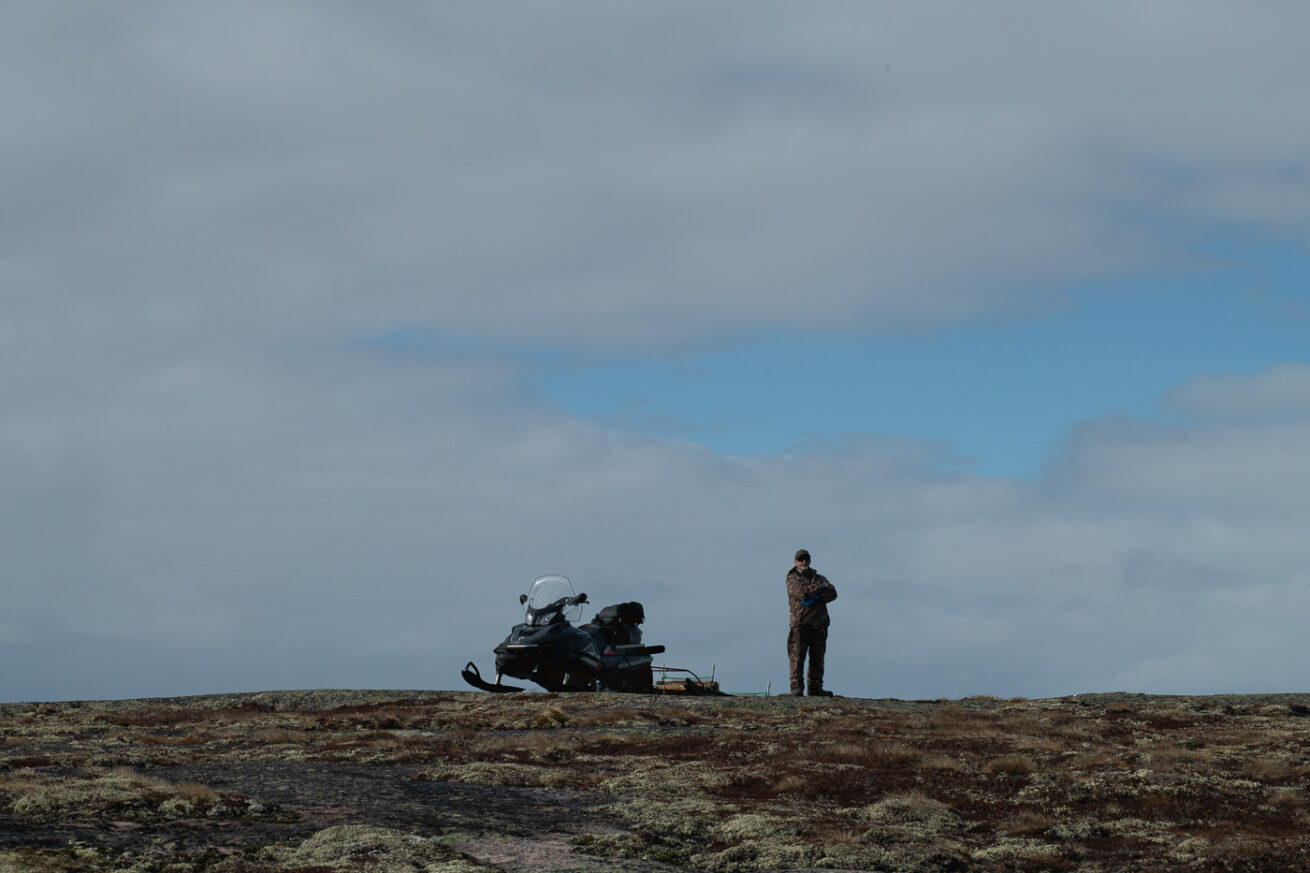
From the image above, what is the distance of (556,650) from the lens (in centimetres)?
2630

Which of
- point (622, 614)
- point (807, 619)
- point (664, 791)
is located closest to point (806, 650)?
point (807, 619)

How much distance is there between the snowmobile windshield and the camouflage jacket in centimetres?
445

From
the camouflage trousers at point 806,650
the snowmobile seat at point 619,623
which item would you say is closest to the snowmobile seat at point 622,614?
the snowmobile seat at point 619,623

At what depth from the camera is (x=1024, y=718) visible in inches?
786

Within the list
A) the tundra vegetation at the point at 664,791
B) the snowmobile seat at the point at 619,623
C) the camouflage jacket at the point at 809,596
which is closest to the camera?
the tundra vegetation at the point at 664,791

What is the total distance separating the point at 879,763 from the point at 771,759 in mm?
1237

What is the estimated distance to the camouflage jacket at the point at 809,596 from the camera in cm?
2516

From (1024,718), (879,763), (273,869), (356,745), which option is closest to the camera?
(273,869)

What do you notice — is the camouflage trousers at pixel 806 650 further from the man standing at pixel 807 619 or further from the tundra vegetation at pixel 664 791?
the tundra vegetation at pixel 664 791

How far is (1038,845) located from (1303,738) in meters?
7.97

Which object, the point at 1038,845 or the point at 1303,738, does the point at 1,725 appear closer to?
the point at 1038,845

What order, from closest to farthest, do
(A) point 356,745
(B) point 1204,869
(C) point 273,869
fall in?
(C) point 273,869
(B) point 1204,869
(A) point 356,745

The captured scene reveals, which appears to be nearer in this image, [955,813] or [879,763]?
[955,813]

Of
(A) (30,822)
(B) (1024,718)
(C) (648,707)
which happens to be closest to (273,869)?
(A) (30,822)
